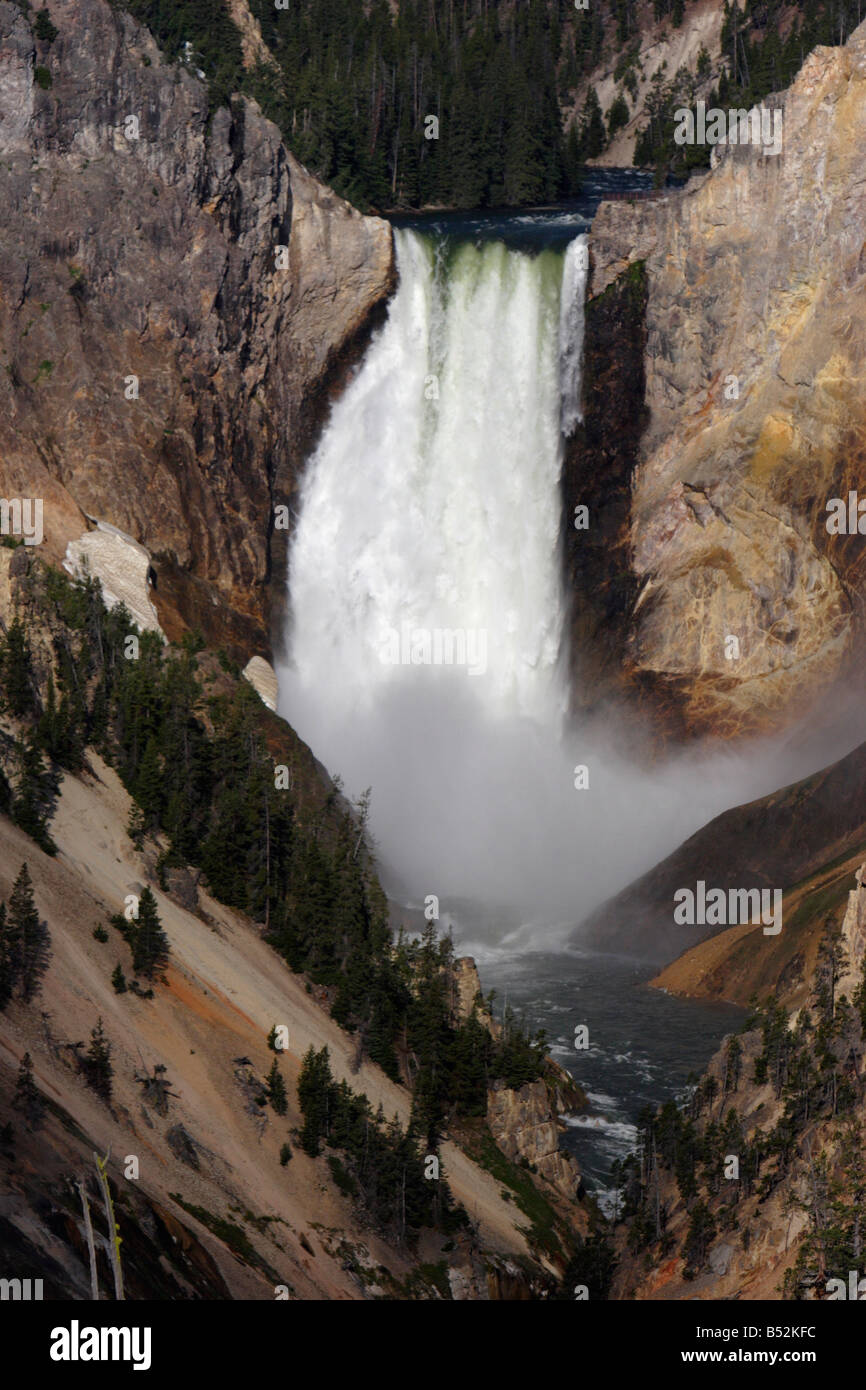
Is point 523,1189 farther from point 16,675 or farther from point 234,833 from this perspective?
point 16,675

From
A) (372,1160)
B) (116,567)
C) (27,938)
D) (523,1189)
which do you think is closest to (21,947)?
(27,938)

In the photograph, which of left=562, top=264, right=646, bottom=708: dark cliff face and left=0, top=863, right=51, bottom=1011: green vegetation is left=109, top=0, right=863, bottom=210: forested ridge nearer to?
left=562, top=264, right=646, bottom=708: dark cliff face

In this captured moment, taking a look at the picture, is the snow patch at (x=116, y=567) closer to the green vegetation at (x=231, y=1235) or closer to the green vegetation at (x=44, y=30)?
the green vegetation at (x=44, y=30)

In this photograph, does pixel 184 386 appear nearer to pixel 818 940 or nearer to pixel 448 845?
pixel 448 845

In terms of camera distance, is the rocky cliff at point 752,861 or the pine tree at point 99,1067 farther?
the rocky cliff at point 752,861

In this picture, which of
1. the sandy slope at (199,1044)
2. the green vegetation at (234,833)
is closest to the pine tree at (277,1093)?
the green vegetation at (234,833)
